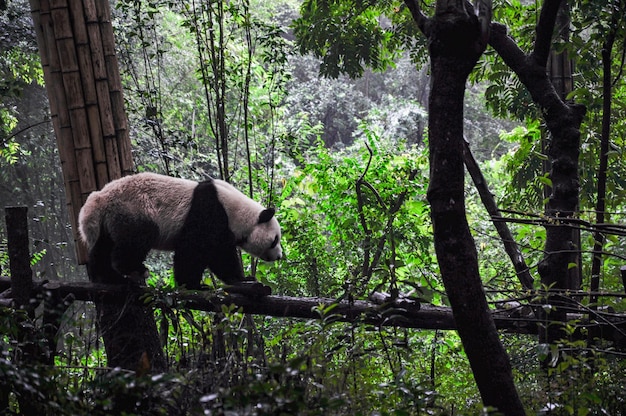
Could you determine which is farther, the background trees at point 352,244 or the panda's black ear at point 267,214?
the panda's black ear at point 267,214

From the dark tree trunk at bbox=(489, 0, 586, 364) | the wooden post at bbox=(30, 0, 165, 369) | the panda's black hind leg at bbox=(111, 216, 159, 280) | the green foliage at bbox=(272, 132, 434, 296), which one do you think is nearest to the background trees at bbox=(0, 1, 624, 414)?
the green foliage at bbox=(272, 132, 434, 296)

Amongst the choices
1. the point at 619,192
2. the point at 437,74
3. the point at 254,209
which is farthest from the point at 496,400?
the point at 254,209

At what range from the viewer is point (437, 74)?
2621mm

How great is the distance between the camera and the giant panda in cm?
409

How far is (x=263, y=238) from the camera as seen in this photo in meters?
4.65

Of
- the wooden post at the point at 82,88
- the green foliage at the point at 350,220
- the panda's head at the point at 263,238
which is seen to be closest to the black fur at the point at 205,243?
the panda's head at the point at 263,238

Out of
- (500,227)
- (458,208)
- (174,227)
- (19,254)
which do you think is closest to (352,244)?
(500,227)

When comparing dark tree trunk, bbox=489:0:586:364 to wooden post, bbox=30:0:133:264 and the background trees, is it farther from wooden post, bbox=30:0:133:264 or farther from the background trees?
wooden post, bbox=30:0:133:264

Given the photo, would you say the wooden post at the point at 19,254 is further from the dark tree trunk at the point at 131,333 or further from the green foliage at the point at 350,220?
the green foliage at the point at 350,220

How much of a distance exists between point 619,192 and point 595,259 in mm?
421

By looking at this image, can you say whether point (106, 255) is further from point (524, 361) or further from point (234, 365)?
point (524, 361)

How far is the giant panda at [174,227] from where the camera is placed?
13.4 ft

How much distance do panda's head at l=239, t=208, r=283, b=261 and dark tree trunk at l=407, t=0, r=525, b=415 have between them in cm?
213

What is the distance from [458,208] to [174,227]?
2.38 metres
